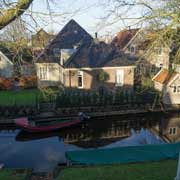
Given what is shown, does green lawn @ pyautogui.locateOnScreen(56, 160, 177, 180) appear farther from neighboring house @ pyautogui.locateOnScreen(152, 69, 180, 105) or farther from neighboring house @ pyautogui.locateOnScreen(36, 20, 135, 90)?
neighboring house @ pyautogui.locateOnScreen(36, 20, 135, 90)

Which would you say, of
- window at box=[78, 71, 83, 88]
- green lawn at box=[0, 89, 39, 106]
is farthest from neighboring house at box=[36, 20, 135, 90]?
green lawn at box=[0, 89, 39, 106]

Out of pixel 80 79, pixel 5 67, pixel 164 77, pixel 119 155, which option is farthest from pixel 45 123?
pixel 5 67

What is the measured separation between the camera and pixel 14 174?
1060 centimetres

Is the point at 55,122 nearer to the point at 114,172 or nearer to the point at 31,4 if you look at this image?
the point at 114,172

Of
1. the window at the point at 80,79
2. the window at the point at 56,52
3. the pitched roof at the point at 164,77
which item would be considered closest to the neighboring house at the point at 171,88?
the pitched roof at the point at 164,77

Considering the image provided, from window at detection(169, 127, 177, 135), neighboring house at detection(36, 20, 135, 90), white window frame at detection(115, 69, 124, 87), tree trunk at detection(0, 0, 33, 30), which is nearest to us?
tree trunk at detection(0, 0, 33, 30)

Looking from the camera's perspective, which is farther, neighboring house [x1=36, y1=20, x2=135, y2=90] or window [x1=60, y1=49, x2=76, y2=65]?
window [x1=60, y1=49, x2=76, y2=65]

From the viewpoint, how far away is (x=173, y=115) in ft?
73.9

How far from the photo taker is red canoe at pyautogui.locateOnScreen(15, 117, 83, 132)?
18.5m

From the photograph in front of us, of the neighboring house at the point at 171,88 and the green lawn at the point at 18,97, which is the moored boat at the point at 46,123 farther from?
the neighboring house at the point at 171,88

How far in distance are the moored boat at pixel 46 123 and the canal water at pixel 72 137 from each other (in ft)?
1.74

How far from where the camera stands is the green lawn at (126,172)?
31.0 feet

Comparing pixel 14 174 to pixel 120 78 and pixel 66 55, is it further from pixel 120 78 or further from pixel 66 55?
pixel 66 55

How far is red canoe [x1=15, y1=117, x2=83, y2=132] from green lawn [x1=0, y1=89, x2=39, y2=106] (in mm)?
3470
